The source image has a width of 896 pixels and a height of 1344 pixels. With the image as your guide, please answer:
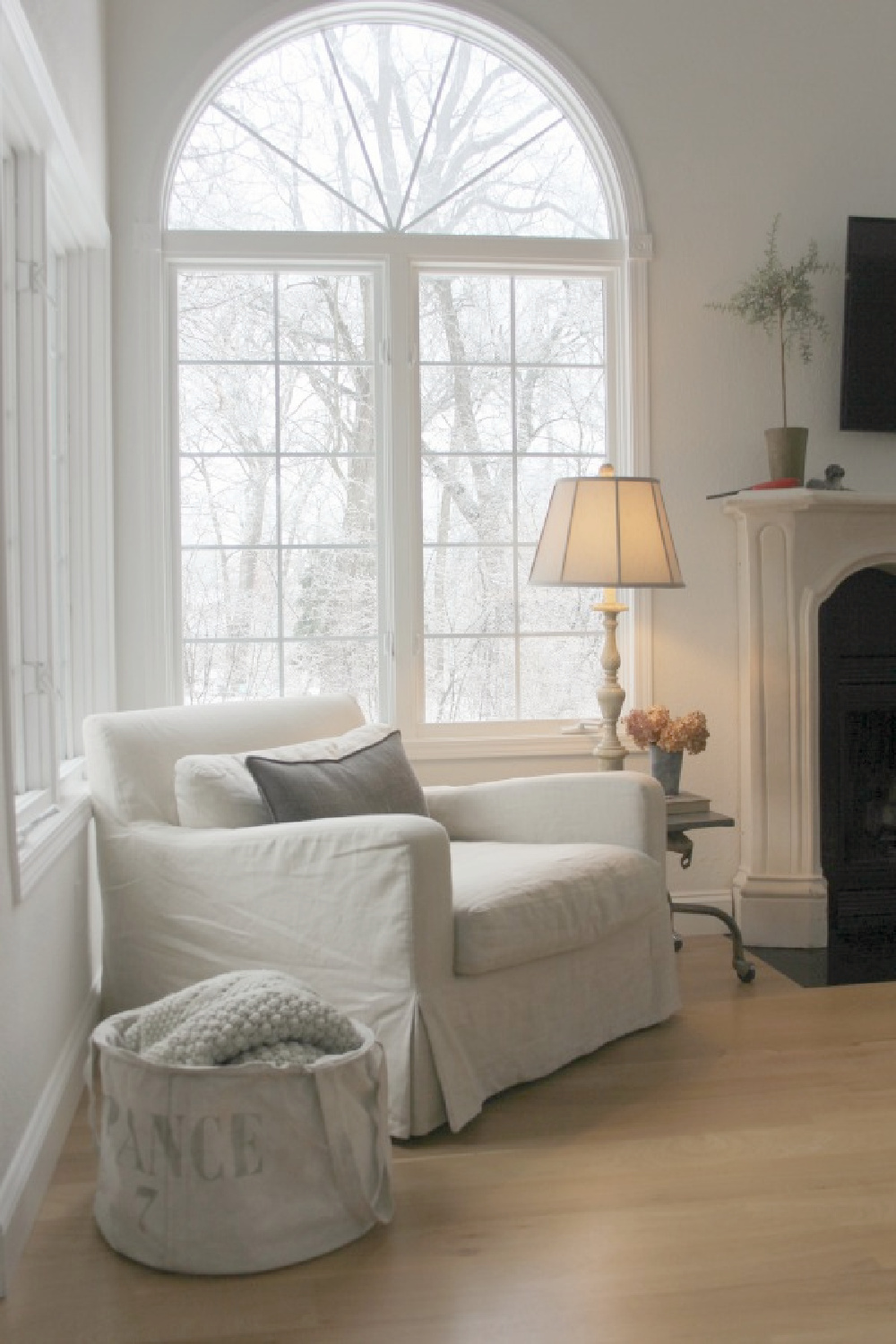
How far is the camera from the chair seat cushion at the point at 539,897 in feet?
8.47

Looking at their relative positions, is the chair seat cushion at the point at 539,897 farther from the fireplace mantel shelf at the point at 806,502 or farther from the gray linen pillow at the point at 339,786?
the fireplace mantel shelf at the point at 806,502

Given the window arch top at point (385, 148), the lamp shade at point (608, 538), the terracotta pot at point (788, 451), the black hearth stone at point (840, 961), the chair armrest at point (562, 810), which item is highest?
the window arch top at point (385, 148)

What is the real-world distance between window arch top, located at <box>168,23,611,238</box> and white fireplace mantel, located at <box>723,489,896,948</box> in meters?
1.12

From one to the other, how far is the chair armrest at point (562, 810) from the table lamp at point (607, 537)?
20.5 inches

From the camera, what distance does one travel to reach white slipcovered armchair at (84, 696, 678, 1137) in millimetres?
2488

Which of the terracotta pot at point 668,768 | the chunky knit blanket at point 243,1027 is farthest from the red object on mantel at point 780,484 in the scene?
the chunky knit blanket at point 243,1027

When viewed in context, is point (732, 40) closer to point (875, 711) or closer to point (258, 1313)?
point (875, 711)

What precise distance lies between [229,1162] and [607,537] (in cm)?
194

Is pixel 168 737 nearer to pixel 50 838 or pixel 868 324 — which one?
pixel 50 838

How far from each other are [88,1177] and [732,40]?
356cm

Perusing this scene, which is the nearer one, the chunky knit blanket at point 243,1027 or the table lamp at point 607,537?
Result: the chunky knit blanket at point 243,1027

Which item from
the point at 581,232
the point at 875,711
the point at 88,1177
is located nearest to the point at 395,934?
the point at 88,1177

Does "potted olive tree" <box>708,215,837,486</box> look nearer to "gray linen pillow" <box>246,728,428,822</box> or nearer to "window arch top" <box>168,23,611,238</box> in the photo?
"window arch top" <box>168,23,611,238</box>

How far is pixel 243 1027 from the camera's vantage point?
205 cm
